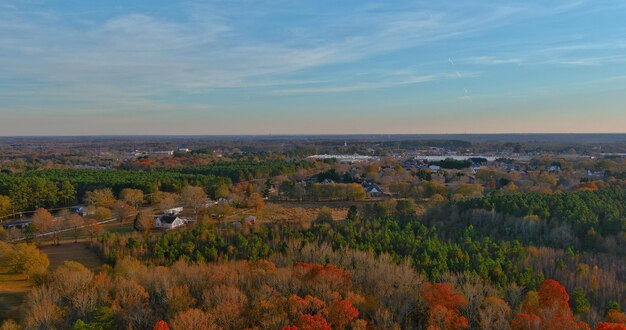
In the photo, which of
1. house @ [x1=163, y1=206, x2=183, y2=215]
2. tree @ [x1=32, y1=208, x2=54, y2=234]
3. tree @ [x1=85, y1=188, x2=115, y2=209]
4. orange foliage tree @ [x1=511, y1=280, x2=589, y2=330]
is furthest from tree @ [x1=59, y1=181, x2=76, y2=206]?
orange foliage tree @ [x1=511, y1=280, x2=589, y2=330]

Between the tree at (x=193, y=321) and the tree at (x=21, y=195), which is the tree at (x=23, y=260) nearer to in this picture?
the tree at (x=193, y=321)

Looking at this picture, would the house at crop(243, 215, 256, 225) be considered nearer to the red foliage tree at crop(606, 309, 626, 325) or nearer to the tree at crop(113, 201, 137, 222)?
the tree at crop(113, 201, 137, 222)

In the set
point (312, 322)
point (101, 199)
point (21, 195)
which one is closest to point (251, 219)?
point (101, 199)

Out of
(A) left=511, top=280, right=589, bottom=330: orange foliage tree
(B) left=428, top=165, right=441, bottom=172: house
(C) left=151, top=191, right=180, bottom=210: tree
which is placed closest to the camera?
(A) left=511, top=280, right=589, bottom=330: orange foliage tree

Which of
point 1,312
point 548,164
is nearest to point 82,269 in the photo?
point 1,312

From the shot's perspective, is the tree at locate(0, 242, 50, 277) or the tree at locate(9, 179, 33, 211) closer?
the tree at locate(0, 242, 50, 277)

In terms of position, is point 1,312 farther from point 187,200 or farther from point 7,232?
Result: point 187,200
